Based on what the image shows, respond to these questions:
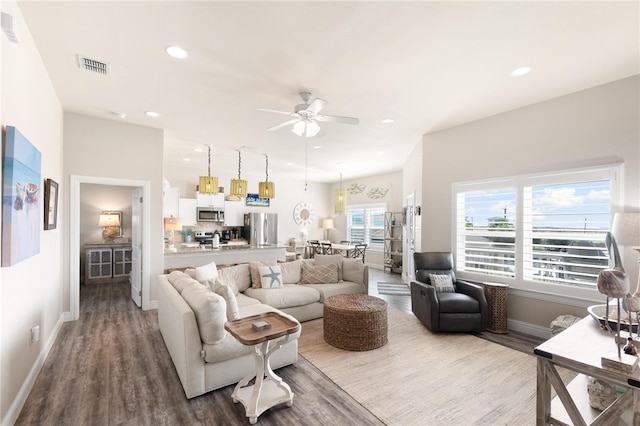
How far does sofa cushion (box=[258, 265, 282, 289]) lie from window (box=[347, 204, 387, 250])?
16.7ft

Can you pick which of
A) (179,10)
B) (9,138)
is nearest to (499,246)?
(179,10)

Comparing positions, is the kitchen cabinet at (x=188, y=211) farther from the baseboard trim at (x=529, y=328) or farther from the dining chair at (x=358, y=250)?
the baseboard trim at (x=529, y=328)

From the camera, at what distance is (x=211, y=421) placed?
2.12m

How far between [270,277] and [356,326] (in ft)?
5.05

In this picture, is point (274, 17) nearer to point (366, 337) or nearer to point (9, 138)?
point (9, 138)

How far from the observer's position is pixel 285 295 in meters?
4.04

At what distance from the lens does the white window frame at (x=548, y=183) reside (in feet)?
10.3

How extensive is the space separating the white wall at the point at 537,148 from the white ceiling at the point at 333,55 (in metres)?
0.22

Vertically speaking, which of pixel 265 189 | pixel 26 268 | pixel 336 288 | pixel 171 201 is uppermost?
pixel 265 189

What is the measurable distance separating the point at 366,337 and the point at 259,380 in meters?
1.42

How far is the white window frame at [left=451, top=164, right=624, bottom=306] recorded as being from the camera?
3127 mm

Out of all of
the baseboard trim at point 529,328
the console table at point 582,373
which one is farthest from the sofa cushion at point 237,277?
the baseboard trim at point 529,328

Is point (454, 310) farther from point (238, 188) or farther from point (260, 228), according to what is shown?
point (260, 228)

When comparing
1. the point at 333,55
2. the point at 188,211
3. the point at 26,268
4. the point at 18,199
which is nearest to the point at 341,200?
the point at 188,211
